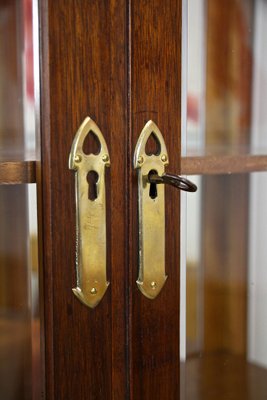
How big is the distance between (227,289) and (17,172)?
0.30 metres

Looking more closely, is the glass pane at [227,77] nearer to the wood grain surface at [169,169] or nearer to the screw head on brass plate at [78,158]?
the wood grain surface at [169,169]

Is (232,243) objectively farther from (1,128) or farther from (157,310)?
(1,128)

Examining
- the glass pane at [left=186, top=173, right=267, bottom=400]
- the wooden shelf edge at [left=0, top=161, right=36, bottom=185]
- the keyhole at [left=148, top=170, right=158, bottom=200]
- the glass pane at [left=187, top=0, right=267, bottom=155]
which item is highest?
the glass pane at [left=187, top=0, right=267, bottom=155]

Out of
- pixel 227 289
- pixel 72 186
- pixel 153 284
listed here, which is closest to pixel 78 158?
pixel 72 186

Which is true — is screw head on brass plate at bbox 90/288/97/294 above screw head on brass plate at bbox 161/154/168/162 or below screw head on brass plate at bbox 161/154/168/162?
below

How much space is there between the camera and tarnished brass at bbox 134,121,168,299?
59 cm

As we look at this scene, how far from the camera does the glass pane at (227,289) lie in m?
0.69

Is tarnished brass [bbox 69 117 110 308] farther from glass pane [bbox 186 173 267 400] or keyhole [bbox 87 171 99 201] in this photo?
glass pane [bbox 186 173 267 400]

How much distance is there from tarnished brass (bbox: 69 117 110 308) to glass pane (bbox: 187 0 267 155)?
0.44ft

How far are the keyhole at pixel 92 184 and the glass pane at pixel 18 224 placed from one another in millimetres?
49

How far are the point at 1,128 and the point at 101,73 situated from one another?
99mm

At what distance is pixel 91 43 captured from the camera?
556 millimetres

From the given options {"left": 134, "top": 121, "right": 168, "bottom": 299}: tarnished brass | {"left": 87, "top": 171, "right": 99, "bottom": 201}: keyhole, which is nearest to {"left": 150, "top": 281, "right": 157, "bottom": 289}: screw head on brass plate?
{"left": 134, "top": 121, "right": 168, "bottom": 299}: tarnished brass

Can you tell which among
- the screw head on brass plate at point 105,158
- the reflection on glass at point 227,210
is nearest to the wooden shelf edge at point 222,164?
the reflection on glass at point 227,210
